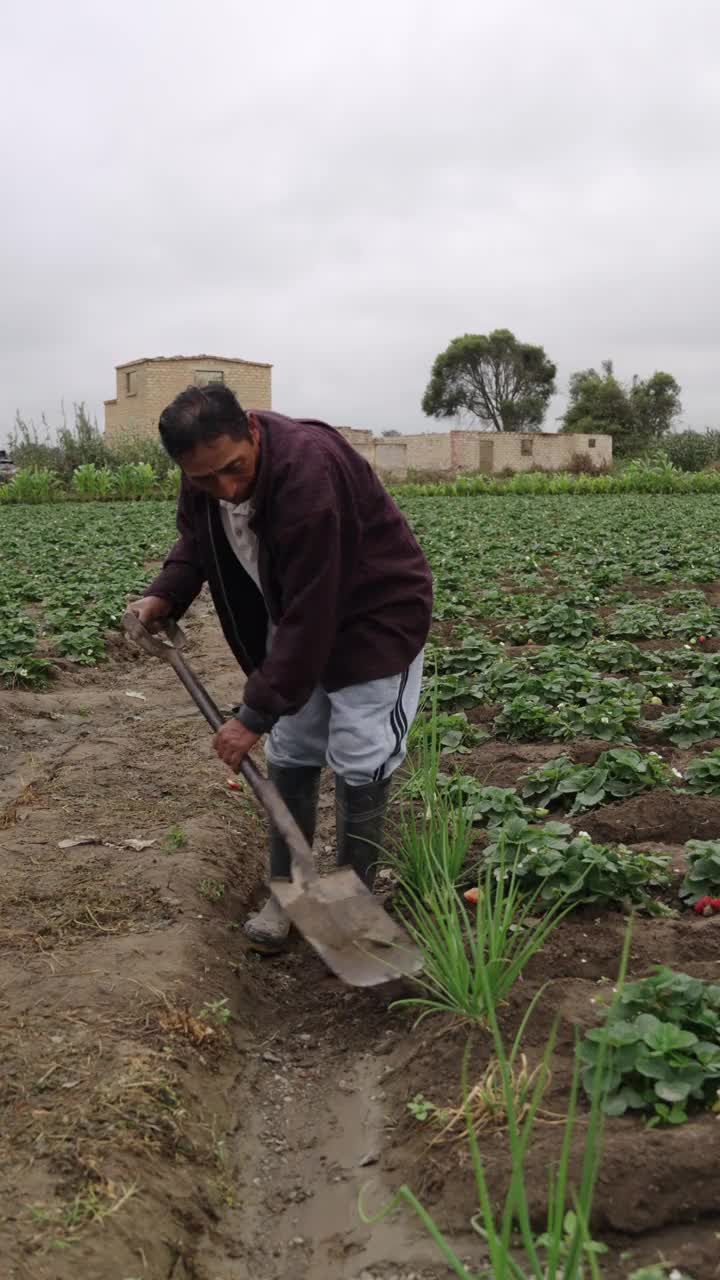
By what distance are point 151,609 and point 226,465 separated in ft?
2.88

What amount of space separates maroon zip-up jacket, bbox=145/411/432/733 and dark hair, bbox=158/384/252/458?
16cm

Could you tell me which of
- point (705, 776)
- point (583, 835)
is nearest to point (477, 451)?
point (705, 776)

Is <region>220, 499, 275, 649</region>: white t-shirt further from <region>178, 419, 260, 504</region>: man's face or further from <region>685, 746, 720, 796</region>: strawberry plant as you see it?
<region>685, 746, 720, 796</region>: strawberry plant

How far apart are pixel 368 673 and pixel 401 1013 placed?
886mm

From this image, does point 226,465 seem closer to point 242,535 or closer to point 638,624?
point 242,535

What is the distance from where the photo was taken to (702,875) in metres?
3.03

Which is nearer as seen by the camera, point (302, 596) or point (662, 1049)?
point (662, 1049)

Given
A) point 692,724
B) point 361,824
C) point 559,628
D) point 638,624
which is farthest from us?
point 559,628

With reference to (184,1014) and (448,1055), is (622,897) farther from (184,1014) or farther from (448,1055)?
(184,1014)

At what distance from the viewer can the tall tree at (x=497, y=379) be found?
193 feet

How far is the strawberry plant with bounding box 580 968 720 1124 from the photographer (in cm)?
203

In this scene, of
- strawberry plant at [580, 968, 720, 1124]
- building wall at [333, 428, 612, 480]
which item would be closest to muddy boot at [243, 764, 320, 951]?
strawberry plant at [580, 968, 720, 1124]

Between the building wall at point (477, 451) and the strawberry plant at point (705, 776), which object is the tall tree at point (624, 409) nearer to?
the building wall at point (477, 451)

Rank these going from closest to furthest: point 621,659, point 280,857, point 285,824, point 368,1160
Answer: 1. point 368,1160
2. point 285,824
3. point 280,857
4. point 621,659
